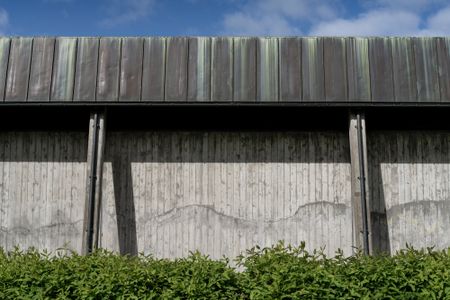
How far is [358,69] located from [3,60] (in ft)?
22.6

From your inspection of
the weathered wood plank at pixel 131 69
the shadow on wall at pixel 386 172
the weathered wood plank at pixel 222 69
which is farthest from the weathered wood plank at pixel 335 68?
the weathered wood plank at pixel 131 69

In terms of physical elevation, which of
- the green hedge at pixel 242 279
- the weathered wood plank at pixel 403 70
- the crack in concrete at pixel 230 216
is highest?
the weathered wood plank at pixel 403 70

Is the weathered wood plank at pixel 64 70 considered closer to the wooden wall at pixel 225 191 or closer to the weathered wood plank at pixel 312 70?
the wooden wall at pixel 225 191

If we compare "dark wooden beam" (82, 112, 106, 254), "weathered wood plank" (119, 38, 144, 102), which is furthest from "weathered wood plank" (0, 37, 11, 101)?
"weathered wood plank" (119, 38, 144, 102)

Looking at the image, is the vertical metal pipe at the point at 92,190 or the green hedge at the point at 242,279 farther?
the vertical metal pipe at the point at 92,190

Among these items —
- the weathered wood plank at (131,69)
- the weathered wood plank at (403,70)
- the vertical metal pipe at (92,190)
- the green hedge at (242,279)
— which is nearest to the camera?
the green hedge at (242,279)

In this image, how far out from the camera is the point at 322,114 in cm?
973

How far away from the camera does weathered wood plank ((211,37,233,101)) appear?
900 centimetres

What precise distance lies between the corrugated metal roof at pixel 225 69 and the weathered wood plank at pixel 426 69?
19 mm

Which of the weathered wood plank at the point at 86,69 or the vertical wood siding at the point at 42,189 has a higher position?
the weathered wood plank at the point at 86,69

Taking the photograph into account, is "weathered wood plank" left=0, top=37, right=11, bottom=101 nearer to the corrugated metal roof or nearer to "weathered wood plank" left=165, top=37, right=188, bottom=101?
the corrugated metal roof

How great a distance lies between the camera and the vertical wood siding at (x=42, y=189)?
986 centimetres

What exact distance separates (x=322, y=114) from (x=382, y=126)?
1.35m

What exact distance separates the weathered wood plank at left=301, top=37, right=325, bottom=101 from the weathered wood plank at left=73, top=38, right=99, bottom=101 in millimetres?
4009
